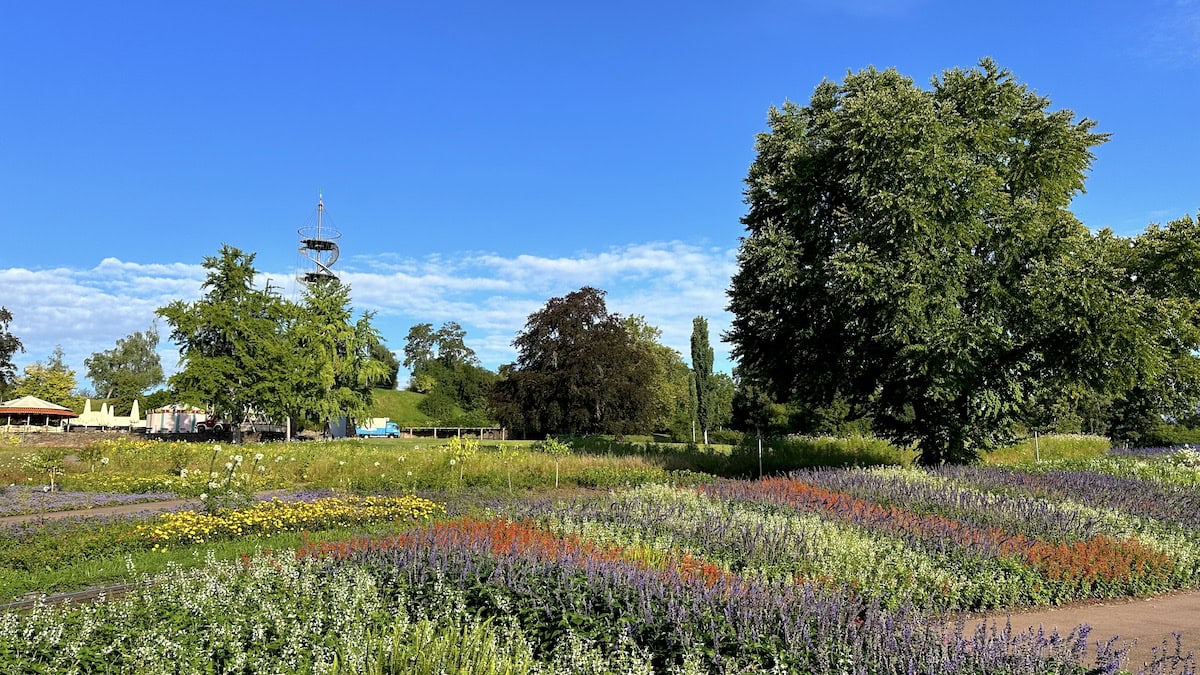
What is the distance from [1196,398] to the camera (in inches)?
717

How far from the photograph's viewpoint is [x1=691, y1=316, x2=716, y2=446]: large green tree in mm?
54000

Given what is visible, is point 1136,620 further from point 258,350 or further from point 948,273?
point 258,350

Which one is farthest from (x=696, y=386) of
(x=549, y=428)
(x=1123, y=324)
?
(x=1123, y=324)

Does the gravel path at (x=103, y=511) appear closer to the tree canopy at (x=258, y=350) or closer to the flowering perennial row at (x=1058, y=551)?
the flowering perennial row at (x=1058, y=551)

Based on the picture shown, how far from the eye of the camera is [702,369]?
55250 mm

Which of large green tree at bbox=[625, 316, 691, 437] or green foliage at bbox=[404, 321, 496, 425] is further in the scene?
green foliage at bbox=[404, 321, 496, 425]

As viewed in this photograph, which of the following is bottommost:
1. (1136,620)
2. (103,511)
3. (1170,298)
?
(1136,620)

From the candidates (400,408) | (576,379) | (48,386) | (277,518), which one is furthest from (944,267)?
(48,386)

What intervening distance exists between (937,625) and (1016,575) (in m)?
2.62

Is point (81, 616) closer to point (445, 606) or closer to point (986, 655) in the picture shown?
point (445, 606)

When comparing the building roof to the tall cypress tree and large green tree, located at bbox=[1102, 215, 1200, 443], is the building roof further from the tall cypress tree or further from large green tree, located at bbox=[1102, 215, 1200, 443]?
large green tree, located at bbox=[1102, 215, 1200, 443]

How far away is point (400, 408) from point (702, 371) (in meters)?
38.7

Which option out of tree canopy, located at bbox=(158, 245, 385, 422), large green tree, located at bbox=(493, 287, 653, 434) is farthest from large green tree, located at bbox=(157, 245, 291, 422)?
large green tree, located at bbox=(493, 287, 653, 434)

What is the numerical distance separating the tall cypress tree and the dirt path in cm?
4663
